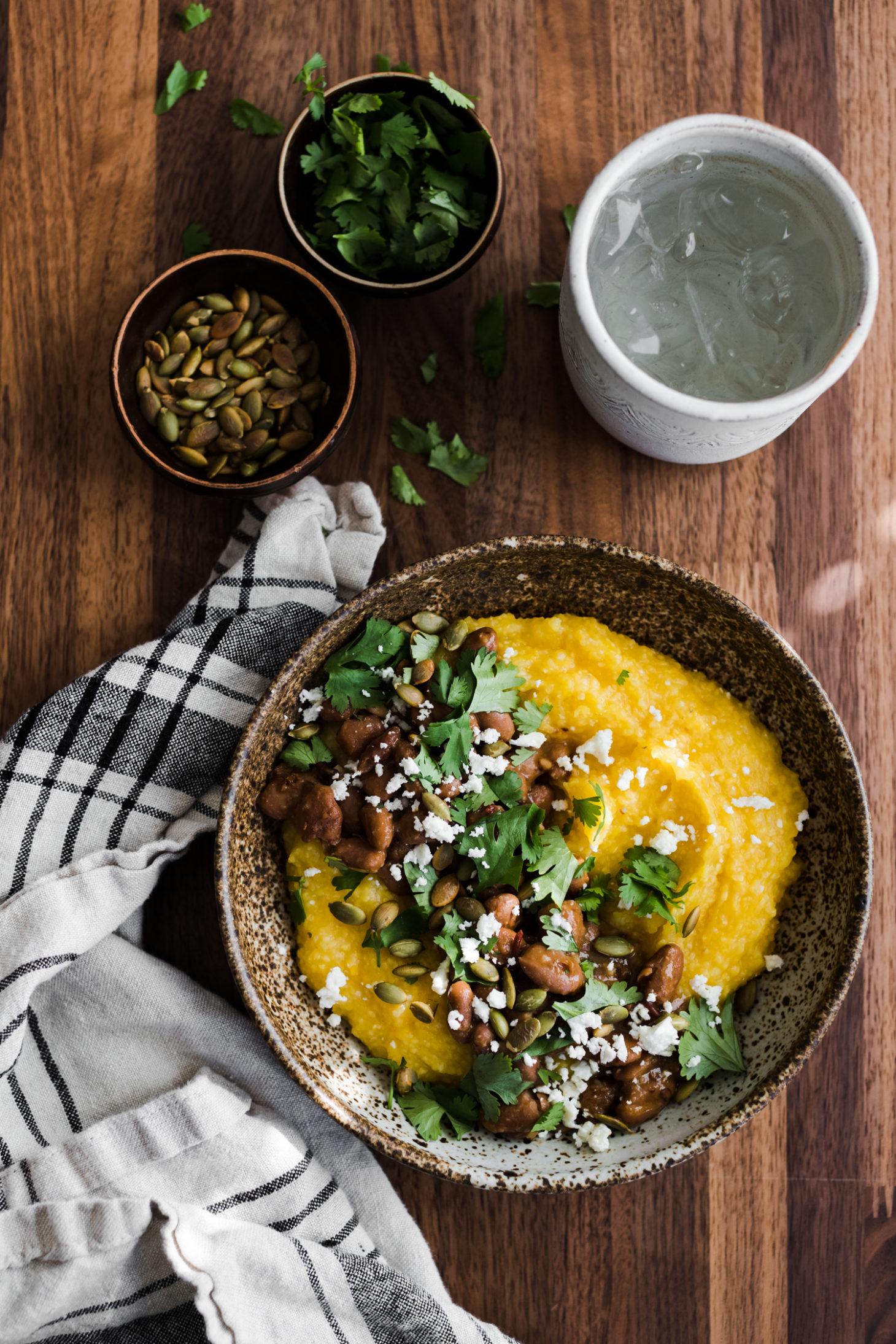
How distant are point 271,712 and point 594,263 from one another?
124 cm

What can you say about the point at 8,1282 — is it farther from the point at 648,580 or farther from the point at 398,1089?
the point at 648,580

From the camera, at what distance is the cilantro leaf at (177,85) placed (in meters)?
2.72

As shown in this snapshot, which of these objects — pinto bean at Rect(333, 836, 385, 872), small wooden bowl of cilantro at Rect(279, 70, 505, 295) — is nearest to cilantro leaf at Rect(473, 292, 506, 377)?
small wooden bowl of cilantro at Rect(279, 70, 505, 295)

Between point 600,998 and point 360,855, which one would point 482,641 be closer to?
point 360,855

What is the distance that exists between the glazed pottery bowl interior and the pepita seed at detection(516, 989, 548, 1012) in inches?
51.6

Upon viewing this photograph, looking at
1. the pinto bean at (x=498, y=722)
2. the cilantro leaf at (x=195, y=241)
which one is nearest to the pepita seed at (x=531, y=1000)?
the pinto bean at (x=498, y=722)

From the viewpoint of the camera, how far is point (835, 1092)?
2674 millimetres

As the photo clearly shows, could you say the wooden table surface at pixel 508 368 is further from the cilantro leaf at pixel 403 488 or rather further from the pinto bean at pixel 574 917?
the pinto bean at pixel 574 917

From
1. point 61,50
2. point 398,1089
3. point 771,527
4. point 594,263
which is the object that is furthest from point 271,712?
point 61,50

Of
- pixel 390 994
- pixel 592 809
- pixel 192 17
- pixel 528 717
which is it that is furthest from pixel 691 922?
pixel 192 17

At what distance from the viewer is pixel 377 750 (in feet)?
7.71

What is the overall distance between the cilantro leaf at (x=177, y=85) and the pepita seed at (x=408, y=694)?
1.68 m

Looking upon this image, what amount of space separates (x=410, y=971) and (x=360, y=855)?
0.28 meters

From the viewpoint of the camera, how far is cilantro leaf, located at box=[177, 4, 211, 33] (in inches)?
107
